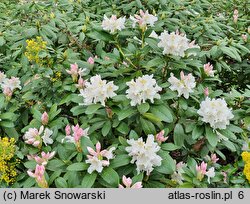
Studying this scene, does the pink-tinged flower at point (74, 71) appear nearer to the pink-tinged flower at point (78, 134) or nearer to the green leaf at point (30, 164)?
the pink-tinged flower at point (78, 134)

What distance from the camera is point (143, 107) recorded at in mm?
1988

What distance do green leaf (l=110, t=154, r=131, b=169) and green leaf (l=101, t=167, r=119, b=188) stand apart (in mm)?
38

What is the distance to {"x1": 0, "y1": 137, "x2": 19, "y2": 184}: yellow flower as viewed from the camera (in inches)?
79.9

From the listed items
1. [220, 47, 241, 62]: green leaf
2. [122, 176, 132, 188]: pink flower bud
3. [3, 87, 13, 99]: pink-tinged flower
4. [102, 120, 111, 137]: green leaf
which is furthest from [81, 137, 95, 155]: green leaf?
[220, 47, 241, 62]: green leaf

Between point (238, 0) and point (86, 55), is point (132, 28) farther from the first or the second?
point (238, 0)

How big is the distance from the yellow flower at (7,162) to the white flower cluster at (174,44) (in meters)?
0.93

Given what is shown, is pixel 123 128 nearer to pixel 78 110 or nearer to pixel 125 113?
pixel 125 113

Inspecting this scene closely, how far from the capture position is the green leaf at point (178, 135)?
7.02 feet

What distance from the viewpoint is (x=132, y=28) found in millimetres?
2637

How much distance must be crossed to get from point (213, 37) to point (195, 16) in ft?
1.28

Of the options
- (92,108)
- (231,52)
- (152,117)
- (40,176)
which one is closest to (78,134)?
(92,108)

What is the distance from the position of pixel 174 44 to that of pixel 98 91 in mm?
466

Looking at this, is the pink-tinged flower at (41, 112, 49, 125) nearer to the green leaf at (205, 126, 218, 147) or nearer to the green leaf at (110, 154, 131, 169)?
the green leaf at (110, 154, 131, 169)
